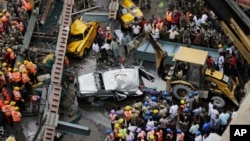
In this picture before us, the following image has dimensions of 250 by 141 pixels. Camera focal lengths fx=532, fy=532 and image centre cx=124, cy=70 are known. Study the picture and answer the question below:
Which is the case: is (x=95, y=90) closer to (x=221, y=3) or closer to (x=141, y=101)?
(x=141, y=101)

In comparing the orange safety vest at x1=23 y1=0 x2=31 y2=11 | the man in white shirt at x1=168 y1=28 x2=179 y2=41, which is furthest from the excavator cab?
the orange safety vest at x1=23 y1=0 x2=31 y2=11

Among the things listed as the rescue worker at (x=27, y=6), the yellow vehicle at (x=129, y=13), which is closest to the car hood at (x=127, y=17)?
the yellow vehicle at (x=129, y=13)

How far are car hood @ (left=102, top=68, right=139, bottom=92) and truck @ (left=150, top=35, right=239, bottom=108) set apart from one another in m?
1.55

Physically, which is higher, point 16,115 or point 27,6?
point 27,6

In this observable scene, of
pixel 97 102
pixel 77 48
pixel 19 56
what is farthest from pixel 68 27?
pixel 97 102

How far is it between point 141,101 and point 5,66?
600 cm

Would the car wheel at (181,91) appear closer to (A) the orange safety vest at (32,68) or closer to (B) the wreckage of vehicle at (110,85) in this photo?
(B) the wreckage of vehicle at (110,85)

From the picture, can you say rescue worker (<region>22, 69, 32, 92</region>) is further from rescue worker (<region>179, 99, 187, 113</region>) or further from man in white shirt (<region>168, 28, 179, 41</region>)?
man in white shirt (<region>168, 28, 179, 41</region>)

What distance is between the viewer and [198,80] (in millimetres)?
21500

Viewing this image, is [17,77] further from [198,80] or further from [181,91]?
[198,80]

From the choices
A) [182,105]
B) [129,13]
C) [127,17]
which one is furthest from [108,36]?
[182,105]

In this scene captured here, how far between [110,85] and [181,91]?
3023 mm

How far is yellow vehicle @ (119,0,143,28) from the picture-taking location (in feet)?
86.8

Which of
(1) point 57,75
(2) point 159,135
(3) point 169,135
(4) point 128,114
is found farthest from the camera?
(1) point 57,75
